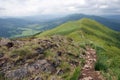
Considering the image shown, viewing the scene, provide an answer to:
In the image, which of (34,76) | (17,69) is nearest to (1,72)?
(17,69)

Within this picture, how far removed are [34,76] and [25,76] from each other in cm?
168

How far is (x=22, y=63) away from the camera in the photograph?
46.7 meters

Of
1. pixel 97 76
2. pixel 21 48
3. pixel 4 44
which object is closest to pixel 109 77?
pixel 97 76

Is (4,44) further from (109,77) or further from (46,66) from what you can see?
(109,77)

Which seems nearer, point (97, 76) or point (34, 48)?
point (97, 76)

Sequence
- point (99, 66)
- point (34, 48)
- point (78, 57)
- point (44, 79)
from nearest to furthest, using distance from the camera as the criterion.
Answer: point (44, 79) < point (99, 66) < point (34, 48) < point (78, 57)

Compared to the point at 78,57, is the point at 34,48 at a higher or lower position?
higher

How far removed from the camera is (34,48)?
53.2 meters

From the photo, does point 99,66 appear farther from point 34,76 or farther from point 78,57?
point 34,76

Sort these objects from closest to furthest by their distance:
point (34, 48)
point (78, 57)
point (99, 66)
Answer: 1. point (99, 66)
2. point (34, 48)
3. point (78, 57)

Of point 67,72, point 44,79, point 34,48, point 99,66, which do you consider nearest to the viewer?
point 44,79

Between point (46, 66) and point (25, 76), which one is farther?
point (46, 66)

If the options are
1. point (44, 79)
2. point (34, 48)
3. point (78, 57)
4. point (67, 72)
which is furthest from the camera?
point (78, 57)

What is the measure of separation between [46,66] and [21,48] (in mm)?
8647
